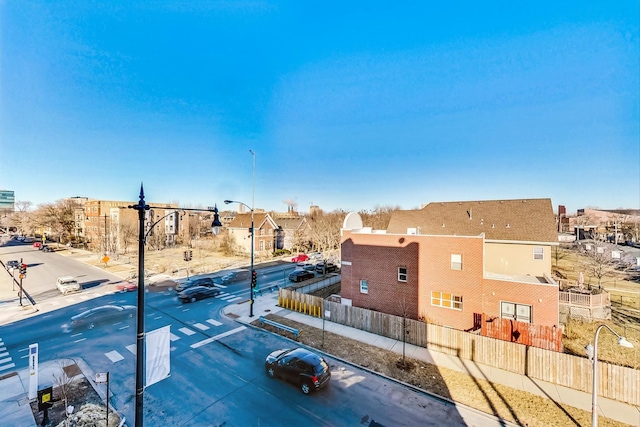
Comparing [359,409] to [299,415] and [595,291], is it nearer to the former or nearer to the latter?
[299,415]

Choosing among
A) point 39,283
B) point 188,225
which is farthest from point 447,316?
point 188,225

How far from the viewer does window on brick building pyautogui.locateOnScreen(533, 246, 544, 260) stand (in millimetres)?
21797

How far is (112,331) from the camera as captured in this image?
16.7m

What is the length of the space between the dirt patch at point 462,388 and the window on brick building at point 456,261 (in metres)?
6.68

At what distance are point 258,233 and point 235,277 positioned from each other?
1923cm

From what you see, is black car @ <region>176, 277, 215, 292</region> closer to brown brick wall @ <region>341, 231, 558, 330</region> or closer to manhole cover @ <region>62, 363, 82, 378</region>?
manhole cover @ <region>62, 363, 82, 378</region>

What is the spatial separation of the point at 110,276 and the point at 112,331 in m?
20.9

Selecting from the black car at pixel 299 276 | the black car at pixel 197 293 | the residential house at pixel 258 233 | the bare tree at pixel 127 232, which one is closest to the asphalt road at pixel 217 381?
the black car at pixel 197 293

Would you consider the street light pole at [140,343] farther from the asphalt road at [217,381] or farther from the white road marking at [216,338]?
the white road marking at [216,338]

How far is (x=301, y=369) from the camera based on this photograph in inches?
435

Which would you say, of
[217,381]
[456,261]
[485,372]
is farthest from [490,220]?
[217,381]

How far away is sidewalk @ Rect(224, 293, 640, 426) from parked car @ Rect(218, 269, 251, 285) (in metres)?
9.03

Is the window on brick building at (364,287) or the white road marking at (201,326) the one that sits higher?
the window on brick building at (364,287)

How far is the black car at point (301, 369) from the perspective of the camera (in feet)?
35.5
